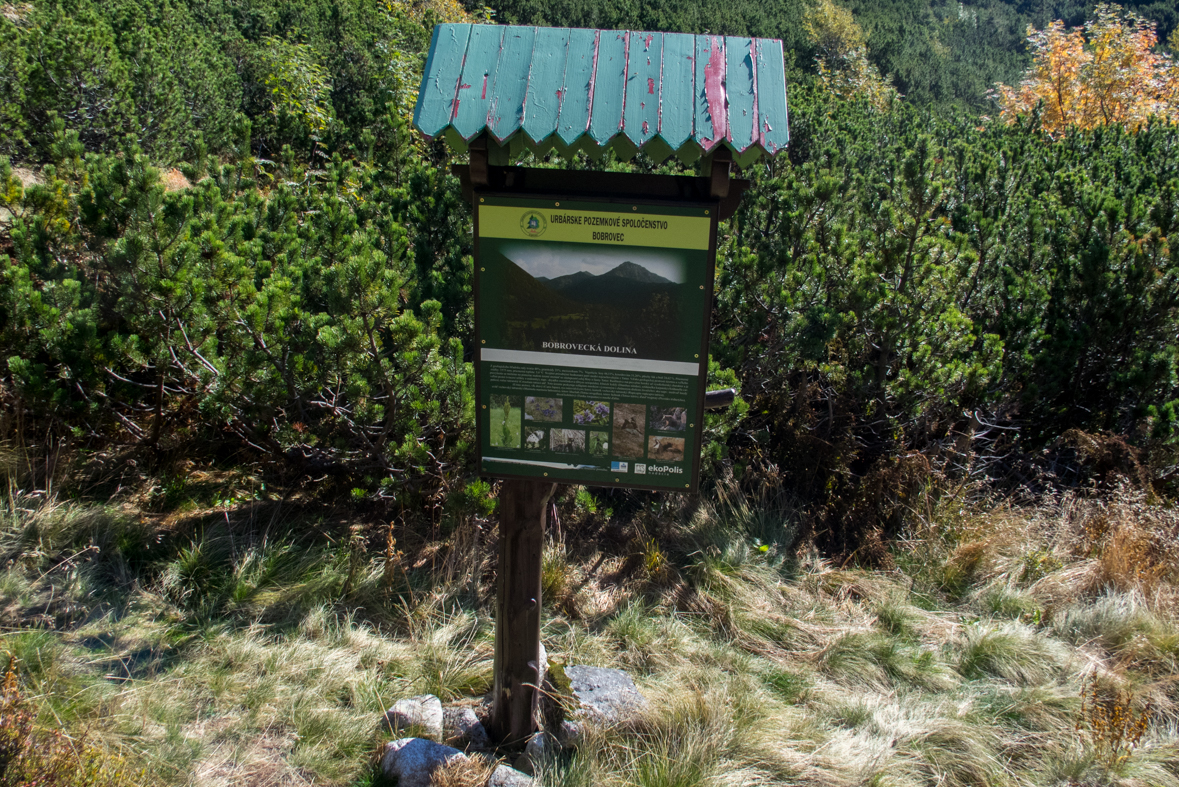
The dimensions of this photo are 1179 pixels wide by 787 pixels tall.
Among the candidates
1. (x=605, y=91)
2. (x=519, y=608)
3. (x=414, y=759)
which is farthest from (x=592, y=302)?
(x=414, y=759)

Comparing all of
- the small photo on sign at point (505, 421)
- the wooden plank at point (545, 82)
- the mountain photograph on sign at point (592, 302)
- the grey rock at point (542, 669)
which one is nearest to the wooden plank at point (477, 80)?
the wooden plank at point (545, 82)

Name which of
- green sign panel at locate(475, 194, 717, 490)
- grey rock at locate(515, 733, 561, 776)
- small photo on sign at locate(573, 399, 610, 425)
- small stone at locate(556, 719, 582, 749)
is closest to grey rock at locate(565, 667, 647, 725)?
small stone at locate(556, 719, 582, 749)

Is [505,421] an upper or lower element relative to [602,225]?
lower

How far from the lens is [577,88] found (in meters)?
2.13

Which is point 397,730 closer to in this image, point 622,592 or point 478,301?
point 622,592

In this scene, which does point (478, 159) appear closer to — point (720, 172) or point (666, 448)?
point (720, 172)

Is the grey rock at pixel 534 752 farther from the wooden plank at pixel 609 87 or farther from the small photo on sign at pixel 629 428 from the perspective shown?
the wooden plank at pixel 609 87

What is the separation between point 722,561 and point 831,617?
630 mm

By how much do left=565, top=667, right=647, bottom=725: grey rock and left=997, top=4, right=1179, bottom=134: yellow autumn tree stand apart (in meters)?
21.3

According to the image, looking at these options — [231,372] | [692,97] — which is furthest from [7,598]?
[692,97]

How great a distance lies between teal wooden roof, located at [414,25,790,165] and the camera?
2059mm

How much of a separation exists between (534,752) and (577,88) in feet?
7.55

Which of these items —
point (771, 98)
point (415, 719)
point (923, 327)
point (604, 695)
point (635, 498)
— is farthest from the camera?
point (635, 498)

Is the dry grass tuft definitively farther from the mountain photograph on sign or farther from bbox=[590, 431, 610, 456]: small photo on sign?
the mountain photograph on sign
